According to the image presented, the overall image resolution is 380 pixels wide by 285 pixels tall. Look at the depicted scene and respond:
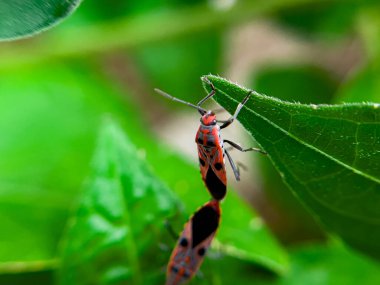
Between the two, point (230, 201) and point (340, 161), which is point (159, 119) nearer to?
point (230, 201)

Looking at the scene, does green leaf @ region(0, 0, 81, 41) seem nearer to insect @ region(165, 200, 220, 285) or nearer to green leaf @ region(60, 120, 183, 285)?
green leaf @ region(60, 120, 183, 285)

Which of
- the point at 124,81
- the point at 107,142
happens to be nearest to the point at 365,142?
the point at 107,142

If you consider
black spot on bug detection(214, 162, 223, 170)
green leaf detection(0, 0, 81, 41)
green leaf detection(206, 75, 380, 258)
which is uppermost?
green leaf detection(0, 0, 81, 41)

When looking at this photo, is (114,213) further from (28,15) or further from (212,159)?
(28,15)

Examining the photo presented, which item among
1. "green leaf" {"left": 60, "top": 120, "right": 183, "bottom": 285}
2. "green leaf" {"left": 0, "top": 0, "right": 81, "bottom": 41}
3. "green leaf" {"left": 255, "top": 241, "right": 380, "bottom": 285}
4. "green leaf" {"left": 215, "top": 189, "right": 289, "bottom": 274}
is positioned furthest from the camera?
"green leaf" {"left": 255, "top": 241, "right": 380, "bottom": 285}

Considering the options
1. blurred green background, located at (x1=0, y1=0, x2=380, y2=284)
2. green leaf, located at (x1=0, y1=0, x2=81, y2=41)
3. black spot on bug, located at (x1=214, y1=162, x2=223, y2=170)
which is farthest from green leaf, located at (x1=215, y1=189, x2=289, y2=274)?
green leaf, located at (x1=0, y1=0, x2=81, y2=41)

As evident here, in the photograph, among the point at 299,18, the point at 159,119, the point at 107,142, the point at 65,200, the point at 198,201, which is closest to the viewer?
the point at 107,142
